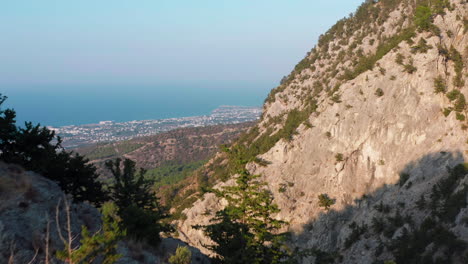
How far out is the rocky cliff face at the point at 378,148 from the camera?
77.6 ft

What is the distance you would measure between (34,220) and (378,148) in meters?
29.2

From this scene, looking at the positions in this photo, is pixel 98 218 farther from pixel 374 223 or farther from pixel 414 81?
pixel 414 81

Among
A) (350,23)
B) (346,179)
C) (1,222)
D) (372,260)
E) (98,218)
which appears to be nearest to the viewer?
(1,222)

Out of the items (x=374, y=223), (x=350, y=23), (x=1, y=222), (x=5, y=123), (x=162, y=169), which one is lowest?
(x=162, y=169)

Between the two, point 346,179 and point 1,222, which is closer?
point 1,222

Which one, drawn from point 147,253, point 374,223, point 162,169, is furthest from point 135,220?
point 162,169

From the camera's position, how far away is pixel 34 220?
38.6 feet

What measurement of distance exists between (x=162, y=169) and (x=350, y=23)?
75820 millimetres

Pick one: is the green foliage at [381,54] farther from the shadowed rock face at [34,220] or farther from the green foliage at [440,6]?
the shadowed rock face at [34,220]

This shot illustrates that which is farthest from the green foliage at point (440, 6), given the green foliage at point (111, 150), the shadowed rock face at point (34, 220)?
the green foliage at point (111, 150)

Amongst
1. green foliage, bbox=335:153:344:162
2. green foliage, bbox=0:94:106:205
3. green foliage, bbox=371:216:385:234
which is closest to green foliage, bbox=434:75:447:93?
green foliage, bbox=335:153:344:162

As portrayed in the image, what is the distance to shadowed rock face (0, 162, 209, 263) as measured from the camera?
10180 millimetres

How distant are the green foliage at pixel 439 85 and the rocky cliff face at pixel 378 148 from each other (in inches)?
4.5

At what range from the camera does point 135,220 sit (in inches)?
596
